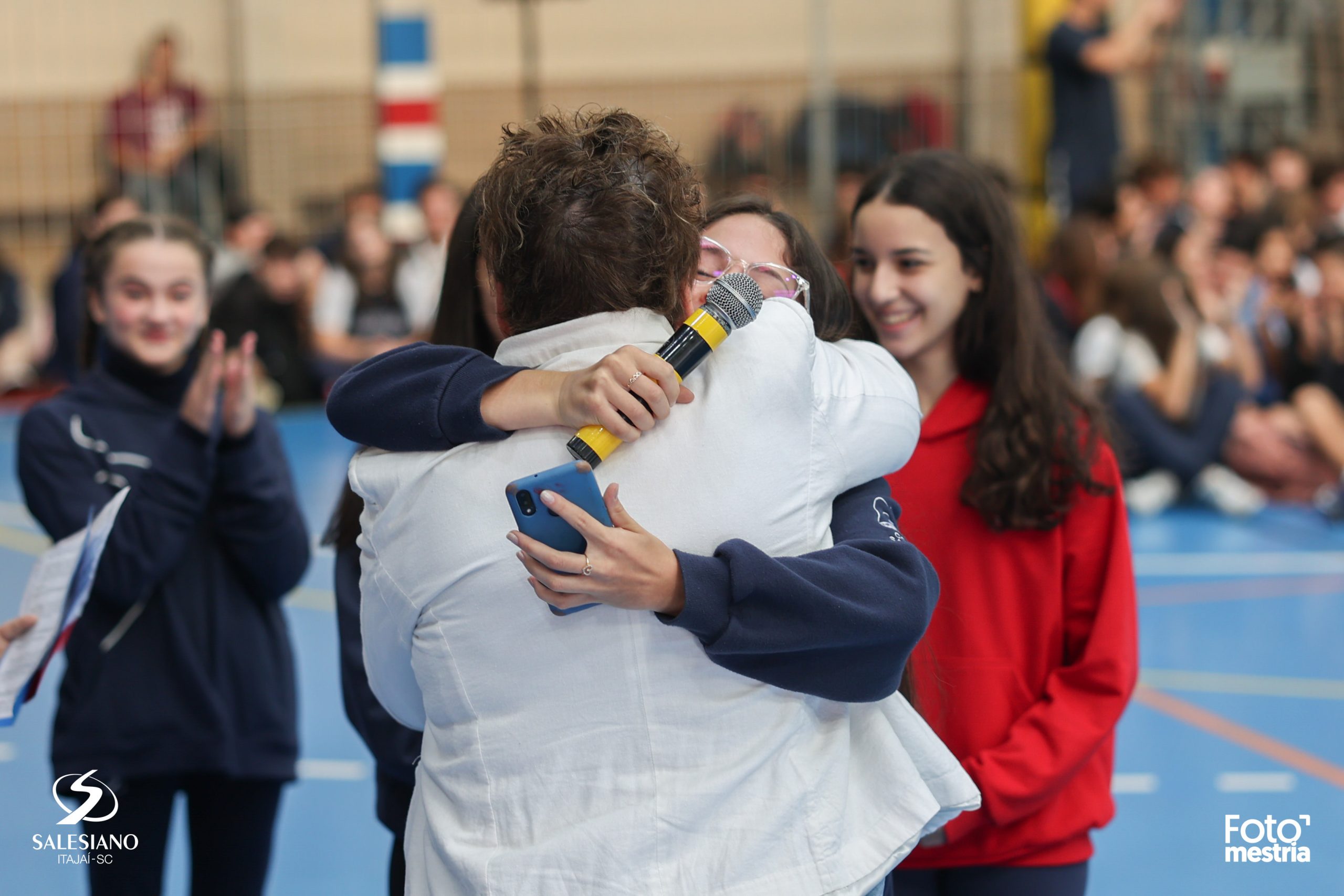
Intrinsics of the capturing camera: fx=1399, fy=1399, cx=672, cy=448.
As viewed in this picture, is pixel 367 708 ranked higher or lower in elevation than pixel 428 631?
lower

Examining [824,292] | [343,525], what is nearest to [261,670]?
[343,525]

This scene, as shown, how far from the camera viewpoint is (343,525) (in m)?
2.00

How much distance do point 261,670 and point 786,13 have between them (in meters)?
11.3

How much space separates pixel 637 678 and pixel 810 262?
2.10 ft

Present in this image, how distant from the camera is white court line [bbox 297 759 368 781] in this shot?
13.0 feet

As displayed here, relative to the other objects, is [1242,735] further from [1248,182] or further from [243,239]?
[243,239]

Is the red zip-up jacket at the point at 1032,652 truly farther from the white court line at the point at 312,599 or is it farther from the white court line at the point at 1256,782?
the white court line at the point at 312,599

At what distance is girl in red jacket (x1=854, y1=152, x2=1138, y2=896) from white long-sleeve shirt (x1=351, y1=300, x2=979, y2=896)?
0.57 meters

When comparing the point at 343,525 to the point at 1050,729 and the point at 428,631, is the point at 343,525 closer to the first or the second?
the point at 428,631

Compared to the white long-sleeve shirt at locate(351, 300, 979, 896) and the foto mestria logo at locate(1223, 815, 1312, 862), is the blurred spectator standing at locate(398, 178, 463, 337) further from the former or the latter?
the white long-sleeve shirt at locate(351, 300, 979, 896)

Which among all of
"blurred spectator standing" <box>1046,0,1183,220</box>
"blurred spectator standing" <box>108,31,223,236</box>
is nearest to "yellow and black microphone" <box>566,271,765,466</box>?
"blurred spectator standing" <box>1046,0,1183,220</box>

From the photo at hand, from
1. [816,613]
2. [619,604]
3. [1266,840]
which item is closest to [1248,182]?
[1266,840]

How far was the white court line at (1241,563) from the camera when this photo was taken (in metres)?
5.88

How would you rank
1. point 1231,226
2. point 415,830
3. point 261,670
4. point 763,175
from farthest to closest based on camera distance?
1. point 763,175
2. point 1231,226
3. point 261,670
4. point 415,830
